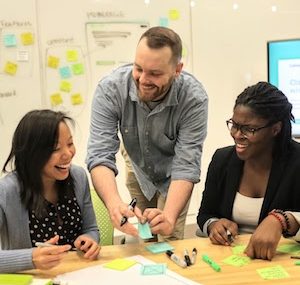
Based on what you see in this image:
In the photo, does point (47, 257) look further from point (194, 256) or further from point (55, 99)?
point (55, 99)

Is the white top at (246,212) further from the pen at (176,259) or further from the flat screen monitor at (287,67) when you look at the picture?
the flat screen monitor at (287,67)

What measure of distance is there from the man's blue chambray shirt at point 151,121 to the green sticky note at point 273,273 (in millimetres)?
624

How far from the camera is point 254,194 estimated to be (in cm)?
191

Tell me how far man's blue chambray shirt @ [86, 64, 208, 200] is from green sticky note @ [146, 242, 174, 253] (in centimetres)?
39

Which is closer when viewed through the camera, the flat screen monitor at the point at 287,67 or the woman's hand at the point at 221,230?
the woman's hand at the point at 221,230

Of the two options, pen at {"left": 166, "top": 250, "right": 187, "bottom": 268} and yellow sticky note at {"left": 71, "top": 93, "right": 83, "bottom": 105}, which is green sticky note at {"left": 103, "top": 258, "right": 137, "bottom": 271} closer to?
pen at {"left": 166, "top": 250, "right": 187, "bottom": 268}

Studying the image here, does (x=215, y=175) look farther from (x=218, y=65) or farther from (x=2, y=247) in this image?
(x=218, y=65)

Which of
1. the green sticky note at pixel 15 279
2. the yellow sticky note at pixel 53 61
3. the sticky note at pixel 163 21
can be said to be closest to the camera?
the green sticky note at pixel 15 279

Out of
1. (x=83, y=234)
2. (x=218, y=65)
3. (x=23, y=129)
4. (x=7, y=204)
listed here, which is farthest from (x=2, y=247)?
(x=218, y=65)

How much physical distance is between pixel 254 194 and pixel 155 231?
0.49m

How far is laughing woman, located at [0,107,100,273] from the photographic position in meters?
1.68

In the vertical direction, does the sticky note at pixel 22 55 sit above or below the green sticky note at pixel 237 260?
above

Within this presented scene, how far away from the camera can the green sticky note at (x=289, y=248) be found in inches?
64.4

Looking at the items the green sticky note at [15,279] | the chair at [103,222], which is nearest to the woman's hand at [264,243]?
the green sticky note at [15,279]
